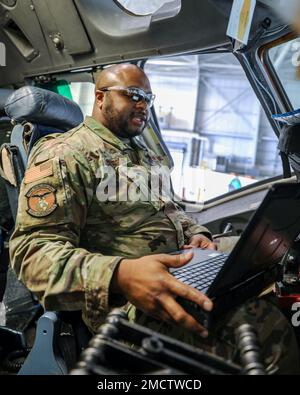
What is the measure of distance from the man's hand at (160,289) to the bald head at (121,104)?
0.82 metres

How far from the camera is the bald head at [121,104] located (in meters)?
1.60

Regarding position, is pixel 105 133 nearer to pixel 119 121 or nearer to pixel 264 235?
pixel 119 121

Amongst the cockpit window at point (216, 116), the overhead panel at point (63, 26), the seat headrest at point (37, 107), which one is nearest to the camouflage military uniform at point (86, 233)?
the seat headrest at point (37, 107)

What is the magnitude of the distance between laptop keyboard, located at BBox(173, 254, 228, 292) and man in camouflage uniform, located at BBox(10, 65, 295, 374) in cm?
13

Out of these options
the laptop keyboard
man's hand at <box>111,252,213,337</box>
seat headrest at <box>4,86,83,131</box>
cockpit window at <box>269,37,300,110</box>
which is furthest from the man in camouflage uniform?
cockpit window at <box>269,37,300,110</box>

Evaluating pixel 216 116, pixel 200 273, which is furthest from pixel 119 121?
pixel 216 116

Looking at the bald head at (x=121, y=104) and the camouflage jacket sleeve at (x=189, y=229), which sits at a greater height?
the bald head at (x=121, y=104)

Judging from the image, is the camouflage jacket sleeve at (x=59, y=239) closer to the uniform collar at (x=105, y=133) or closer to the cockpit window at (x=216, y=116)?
the uniform collar at (x=105, y=133)

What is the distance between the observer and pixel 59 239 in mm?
1128

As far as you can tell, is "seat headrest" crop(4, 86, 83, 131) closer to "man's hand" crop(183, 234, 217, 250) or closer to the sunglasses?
the sunglasses

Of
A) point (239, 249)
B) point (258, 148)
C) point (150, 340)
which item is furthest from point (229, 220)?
point (258, 148)

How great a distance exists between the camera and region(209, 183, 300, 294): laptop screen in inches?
32.2

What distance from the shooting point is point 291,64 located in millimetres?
2043

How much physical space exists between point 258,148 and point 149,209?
11.2 metres
